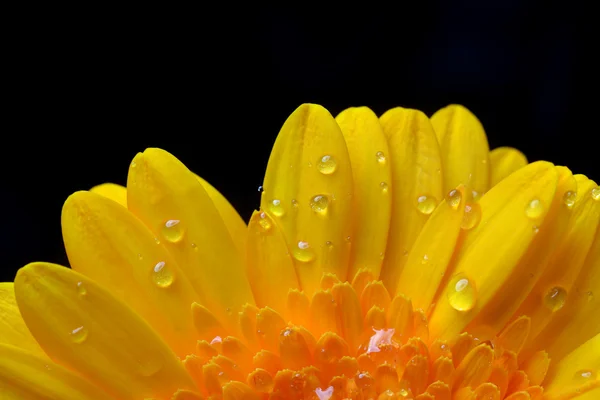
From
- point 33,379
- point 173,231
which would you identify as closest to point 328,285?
point 173,231

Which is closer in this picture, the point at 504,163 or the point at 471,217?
the point at 471,217

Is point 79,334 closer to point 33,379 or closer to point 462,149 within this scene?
point 33,379

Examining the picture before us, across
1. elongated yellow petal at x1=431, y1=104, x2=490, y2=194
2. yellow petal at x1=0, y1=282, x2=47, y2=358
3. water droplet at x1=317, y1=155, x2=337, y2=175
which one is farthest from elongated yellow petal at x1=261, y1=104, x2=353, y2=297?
yellow petal at x1=0, y1=282, x2=47, y2=358

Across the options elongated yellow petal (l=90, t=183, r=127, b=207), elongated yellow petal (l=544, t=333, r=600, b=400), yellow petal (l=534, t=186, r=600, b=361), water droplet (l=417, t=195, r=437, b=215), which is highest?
elongated yellow petal (l=90, t=183, r=127, b=207)

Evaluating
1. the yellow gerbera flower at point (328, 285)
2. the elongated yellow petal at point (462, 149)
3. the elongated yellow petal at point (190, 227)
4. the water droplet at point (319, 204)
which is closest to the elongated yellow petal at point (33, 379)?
the yellow gerbera flower at point (328, 285)

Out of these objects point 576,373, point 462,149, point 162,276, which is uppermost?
point 462,149

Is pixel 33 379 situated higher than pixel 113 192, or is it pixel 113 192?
pixel 113 192

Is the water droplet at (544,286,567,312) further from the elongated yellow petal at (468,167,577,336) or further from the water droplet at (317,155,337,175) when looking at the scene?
the water droplet at (317,155,337,175)

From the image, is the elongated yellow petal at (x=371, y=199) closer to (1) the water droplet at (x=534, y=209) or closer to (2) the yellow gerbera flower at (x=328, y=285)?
(2) the yellow gerbera flower at (x=328, y=285)
